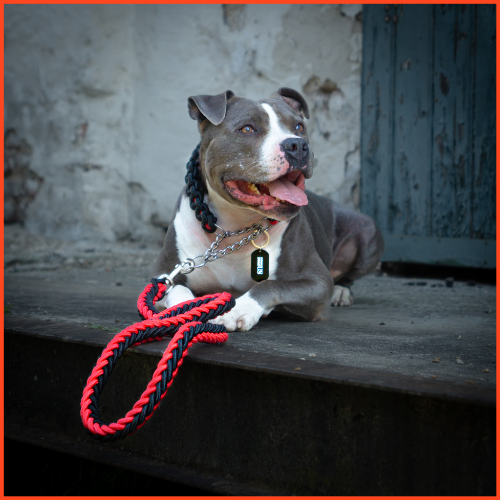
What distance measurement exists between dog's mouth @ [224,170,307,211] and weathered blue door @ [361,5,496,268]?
98.6 inches

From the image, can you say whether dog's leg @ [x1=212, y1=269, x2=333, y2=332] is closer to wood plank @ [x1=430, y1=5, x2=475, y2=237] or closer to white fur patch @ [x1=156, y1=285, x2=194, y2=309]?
white fur patch @ [x1=156, y1=285, x2=194, y2=309]

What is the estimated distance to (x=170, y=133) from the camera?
5.80 metres

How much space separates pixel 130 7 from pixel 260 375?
480 centimetres

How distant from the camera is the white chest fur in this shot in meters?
2.67

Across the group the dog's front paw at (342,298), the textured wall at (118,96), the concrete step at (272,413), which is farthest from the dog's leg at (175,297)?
the textured wall at (118,96)

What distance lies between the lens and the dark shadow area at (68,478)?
234cm

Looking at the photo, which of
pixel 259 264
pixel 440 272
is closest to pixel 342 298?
pixel 259 264

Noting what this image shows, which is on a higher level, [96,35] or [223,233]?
[96,35]

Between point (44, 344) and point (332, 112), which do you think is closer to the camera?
point (44, 344)

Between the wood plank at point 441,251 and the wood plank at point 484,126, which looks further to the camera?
the wood plank at point 441,251

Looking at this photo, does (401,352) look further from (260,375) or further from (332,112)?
(332,112)

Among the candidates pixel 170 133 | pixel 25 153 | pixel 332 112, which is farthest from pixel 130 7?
pixel 332 112

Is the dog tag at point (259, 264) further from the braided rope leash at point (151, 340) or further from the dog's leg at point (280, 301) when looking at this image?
the braided rope leash at point (151, 340)

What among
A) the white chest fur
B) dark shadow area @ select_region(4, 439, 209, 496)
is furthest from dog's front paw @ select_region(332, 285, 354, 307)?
dark shadow area @ select_region(4, 439, 209, 496)
